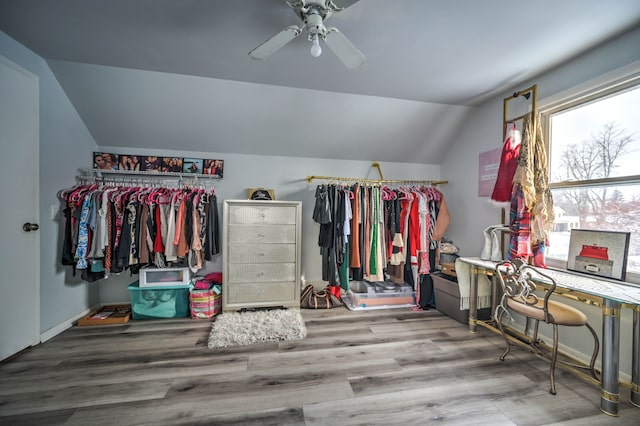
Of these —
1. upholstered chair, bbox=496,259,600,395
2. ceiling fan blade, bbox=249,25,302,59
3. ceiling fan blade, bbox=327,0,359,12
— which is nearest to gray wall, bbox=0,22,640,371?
upholstered chair, bbox=496,259,600,395

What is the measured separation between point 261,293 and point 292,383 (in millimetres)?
1288

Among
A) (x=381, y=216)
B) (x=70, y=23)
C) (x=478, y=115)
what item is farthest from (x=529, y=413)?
(x=70, y=23)

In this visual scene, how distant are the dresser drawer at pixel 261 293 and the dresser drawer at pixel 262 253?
0.28 m

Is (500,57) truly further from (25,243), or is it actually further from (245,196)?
(25,243)

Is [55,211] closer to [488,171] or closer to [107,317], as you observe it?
[107,317]

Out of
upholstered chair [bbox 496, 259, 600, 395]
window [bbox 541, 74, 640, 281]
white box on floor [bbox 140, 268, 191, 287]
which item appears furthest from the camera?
white box on floor [bbox 140, 268, 191, 287]

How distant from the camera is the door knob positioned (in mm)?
2012

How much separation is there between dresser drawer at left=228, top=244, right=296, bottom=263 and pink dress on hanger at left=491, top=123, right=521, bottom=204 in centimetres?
227

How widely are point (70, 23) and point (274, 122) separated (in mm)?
1747

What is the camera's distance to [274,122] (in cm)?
293

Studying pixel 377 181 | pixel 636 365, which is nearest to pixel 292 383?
pixel 636 365

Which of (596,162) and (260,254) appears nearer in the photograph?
(596,162)

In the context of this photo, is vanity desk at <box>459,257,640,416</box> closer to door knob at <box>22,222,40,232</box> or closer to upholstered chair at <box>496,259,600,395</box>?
upholstered chair at <box>496,259,600,395</box>

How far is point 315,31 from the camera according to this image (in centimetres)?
146
